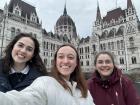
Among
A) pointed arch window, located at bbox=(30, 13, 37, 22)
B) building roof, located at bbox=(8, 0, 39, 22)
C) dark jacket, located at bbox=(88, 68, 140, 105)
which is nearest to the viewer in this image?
dark jacket, located at bbox=(88, 68, 140, 105)

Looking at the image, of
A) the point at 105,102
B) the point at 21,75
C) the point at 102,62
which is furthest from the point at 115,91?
the point at 21,75

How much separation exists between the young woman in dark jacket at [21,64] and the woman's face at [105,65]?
78 cm

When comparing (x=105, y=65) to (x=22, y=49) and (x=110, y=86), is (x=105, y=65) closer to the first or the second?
(x=110, y=86)

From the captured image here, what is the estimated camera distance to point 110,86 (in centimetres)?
271

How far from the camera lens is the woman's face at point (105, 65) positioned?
275 centimetres

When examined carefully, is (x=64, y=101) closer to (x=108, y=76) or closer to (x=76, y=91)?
(x=76, y=91)

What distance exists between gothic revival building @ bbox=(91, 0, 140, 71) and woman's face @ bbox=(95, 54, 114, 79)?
36487 millimetres

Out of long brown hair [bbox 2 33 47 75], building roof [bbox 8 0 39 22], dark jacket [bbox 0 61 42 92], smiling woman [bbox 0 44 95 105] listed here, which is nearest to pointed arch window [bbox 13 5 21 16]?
building roof [bbox 8 0 39 22]

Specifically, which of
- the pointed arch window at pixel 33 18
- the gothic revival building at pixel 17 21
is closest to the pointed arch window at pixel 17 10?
the gothic revival building at pixel 17 21

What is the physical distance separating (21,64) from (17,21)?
33088 mm

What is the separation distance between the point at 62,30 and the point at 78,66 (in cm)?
5550

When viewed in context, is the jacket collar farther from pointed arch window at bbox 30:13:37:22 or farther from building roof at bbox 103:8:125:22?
building roof at bbox 103:8:125:22

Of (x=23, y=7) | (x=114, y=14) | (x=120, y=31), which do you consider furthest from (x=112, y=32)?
(x=23, y=7)

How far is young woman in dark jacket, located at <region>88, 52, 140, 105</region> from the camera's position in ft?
8.67
